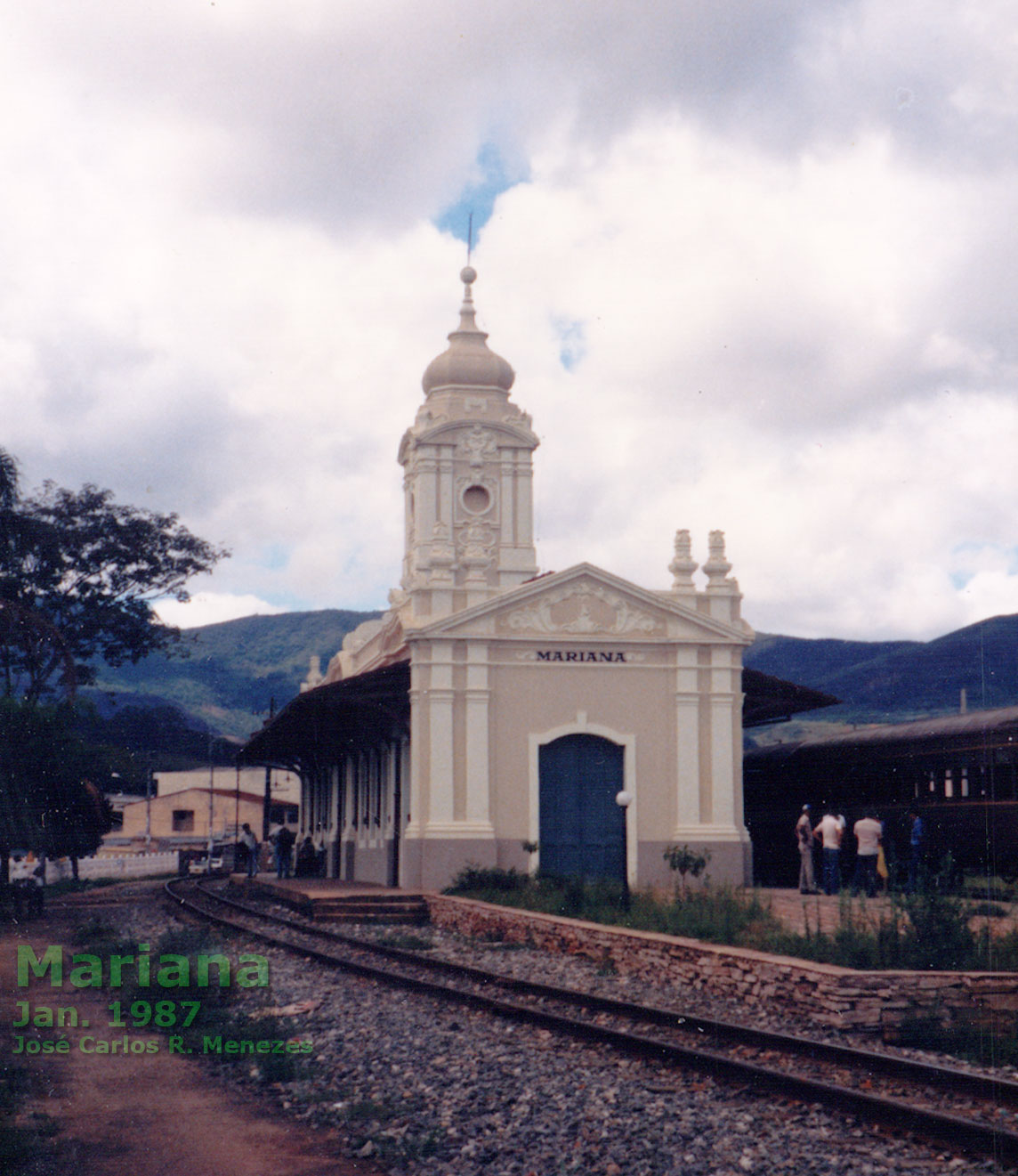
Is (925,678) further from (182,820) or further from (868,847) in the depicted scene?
(868,847)

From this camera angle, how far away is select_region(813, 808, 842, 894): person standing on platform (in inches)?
848

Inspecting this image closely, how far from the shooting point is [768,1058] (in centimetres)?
1025

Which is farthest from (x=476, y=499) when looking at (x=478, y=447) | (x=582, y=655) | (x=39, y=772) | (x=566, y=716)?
(x=39, y=772)

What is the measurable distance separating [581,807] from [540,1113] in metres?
17.3

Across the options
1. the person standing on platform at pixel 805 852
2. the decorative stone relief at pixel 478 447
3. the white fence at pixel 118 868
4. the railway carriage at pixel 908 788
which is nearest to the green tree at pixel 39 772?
the decorative stone relief at pixel 478 447

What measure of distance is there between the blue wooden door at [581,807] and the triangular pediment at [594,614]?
2.04 meters

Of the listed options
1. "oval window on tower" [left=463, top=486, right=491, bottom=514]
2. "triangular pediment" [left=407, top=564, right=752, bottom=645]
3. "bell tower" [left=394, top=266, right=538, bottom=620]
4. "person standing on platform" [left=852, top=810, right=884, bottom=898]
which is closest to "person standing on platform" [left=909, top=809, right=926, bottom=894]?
"person standing on platform" [left=852, top=810, right=884, bottom=898]

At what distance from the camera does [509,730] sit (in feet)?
84.6

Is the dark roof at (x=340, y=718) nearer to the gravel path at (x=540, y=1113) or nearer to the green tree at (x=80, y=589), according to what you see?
the green tree at (x=80, y=589)

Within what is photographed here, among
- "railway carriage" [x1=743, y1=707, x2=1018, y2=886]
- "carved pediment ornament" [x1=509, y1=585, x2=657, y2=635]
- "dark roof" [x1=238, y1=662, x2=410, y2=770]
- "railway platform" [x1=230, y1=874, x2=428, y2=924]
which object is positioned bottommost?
"railway platform" [x1=230, y1=874, x2=428, y2=924]

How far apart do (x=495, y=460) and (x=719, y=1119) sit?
26790mm

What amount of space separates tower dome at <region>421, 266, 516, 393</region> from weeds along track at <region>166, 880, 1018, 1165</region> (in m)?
21.2

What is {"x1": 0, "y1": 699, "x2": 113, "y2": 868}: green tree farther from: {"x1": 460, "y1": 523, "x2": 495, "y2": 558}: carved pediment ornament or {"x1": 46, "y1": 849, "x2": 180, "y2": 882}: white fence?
{"x1": 46, "y1": 849, "x2": 180, "y2": 882}: white fence

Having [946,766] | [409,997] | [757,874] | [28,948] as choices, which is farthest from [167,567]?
[409,997]
